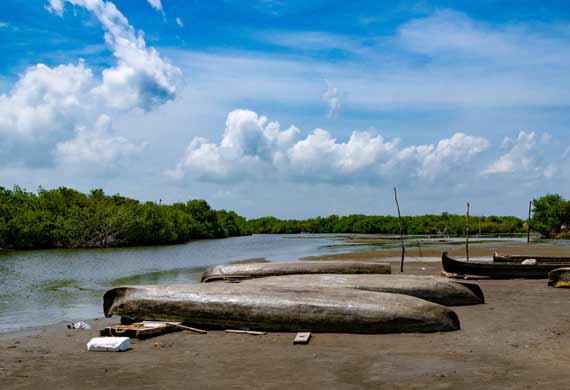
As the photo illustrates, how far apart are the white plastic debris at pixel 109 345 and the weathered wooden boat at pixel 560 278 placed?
458 inches

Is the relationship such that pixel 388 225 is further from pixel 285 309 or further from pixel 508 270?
pixel 285 309

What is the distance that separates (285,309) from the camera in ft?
31.7

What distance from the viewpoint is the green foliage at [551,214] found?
72.5m

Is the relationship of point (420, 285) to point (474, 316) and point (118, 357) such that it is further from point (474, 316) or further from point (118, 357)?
Result: point (118, 357)

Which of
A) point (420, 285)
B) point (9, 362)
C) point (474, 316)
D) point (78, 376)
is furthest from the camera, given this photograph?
point (420, 285)

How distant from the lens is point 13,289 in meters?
19.0

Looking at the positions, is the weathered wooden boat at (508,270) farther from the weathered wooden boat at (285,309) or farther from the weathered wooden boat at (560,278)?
the weathered wooden boat at (285,309)

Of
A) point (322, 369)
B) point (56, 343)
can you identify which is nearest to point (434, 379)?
point (322, 369)

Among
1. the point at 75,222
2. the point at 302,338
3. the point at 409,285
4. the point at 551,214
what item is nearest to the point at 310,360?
the point at 302,338

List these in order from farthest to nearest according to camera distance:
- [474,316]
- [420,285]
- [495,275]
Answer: [495,275] → [420,285] → [474,316]

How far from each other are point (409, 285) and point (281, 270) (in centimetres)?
441

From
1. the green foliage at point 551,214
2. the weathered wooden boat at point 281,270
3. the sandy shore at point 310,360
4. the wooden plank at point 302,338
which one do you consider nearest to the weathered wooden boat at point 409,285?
the sandy shore at point 310,360

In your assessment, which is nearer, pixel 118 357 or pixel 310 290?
pixel 118 357

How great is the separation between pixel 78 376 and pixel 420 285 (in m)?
7.45
